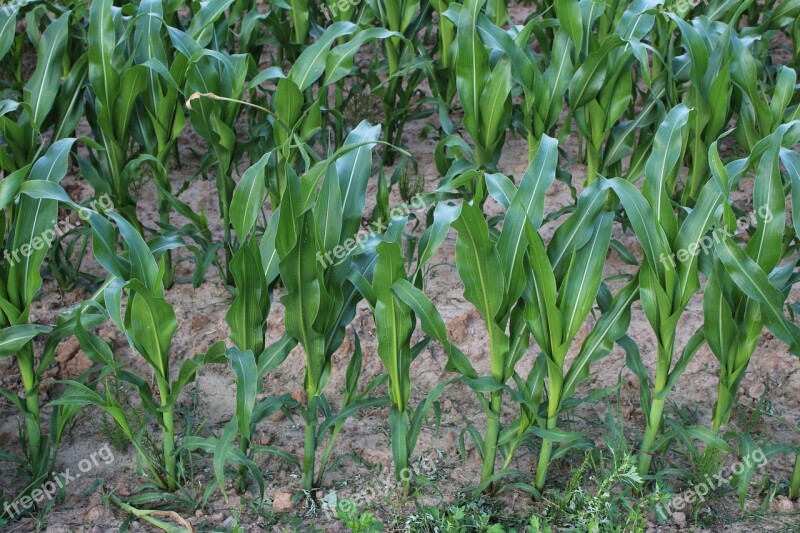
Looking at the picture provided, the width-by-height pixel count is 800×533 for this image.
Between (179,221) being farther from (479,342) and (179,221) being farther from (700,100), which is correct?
(700,100)

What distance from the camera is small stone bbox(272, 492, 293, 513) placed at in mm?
2840

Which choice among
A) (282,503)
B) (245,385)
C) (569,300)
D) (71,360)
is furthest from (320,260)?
(71,360)

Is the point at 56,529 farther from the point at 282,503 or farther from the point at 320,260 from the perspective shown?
the point at 320,260

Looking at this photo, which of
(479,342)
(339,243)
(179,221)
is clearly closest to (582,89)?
(479,342)

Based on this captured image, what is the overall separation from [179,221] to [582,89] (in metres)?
2.09

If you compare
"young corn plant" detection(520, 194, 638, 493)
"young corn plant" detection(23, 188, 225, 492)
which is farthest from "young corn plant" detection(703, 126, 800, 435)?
"young corn plant" detection(23, 188, 225, 492)

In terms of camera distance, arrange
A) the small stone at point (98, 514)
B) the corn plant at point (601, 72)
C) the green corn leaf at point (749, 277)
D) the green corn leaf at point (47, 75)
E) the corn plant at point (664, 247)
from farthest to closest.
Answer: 1. the corn plant at point (601, 72)
2. the green corn leaf at point (47, 75)
3. the small stone at point (98, 514)
4. the corn plant at point (664, 247)
5. the green corn leaf at point (749, 277)

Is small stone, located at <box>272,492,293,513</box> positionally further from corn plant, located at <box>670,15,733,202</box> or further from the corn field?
corn plant, located at <box>670,15,733,202</box>

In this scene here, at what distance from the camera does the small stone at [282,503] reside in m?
2.84

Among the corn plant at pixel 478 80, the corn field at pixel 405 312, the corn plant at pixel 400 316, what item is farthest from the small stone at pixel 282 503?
the corn plant at pixel 478 80

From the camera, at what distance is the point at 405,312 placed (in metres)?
2.62

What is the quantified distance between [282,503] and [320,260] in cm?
83

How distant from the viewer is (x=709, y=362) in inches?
139

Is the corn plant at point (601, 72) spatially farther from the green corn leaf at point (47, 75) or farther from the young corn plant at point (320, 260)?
the green corn leaf at point (47, 75)
